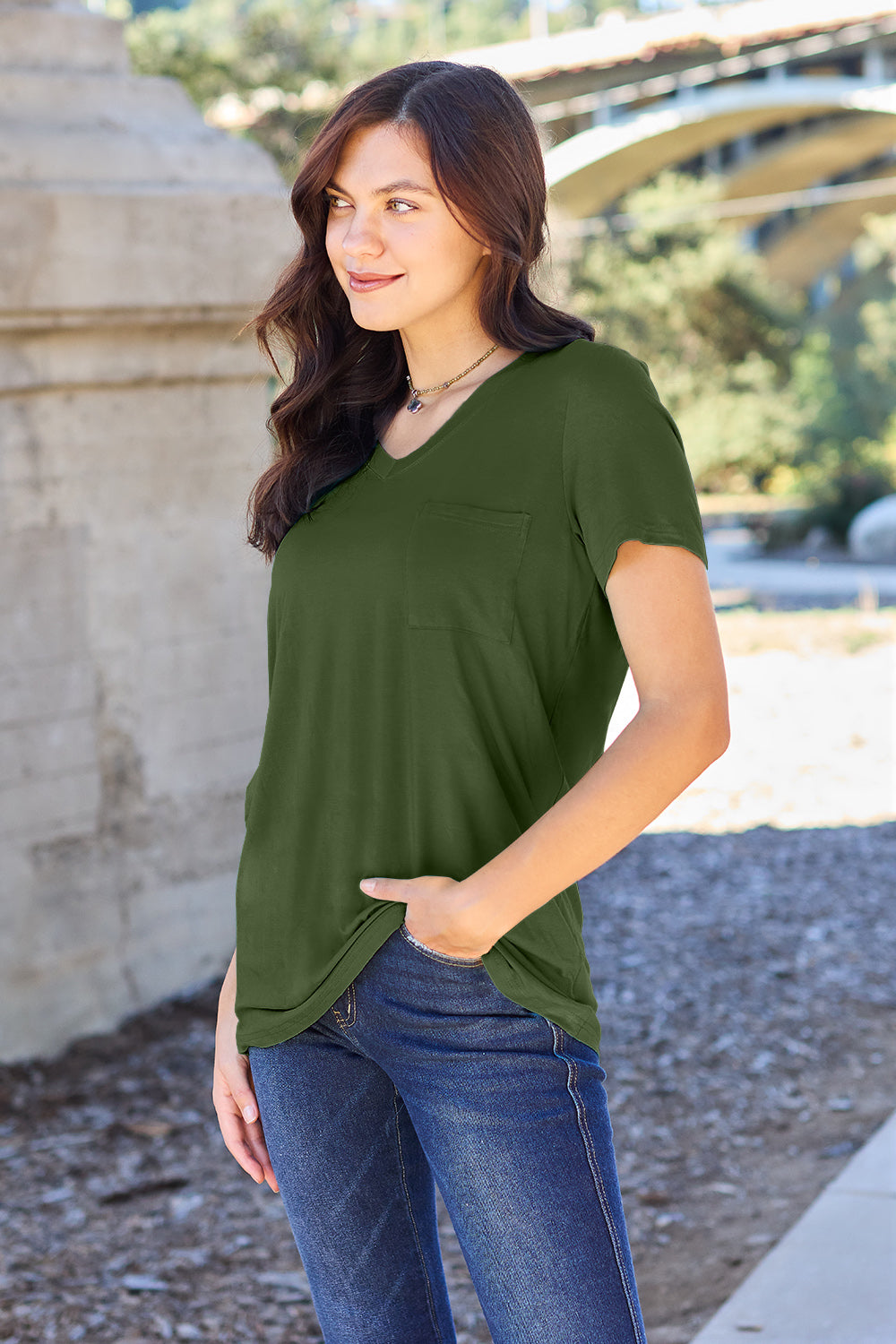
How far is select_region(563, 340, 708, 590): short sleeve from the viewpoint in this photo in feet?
4.82

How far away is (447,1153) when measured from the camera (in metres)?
1.58

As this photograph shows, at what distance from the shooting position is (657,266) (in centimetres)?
2620

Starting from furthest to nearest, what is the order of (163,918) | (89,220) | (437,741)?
(163,918), (89,220), (437,741)

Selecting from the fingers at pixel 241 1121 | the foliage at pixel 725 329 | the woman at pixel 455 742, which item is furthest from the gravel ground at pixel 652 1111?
the foliage at pixel 725 329

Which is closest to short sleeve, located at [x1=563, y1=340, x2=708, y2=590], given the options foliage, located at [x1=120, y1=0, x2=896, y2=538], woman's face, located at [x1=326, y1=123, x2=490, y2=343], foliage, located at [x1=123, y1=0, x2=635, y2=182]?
woman's face, located at [x1=326, y1=123, x2=490, y2=343]

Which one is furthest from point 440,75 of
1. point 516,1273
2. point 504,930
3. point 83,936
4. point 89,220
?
point 83,936

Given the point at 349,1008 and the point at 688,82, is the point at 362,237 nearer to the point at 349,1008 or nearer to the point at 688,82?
the point at 349,1008

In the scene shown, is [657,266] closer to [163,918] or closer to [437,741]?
Answer: [163,918]

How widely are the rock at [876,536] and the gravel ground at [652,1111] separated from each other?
11429 millimetres

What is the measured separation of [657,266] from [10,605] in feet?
77.7

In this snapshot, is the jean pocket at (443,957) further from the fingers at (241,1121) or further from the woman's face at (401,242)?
the woman's face at (401,242)

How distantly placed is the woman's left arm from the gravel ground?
193cm

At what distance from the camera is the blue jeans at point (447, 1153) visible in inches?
60.1

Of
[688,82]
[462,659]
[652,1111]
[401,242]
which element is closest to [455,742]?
[462,659]
